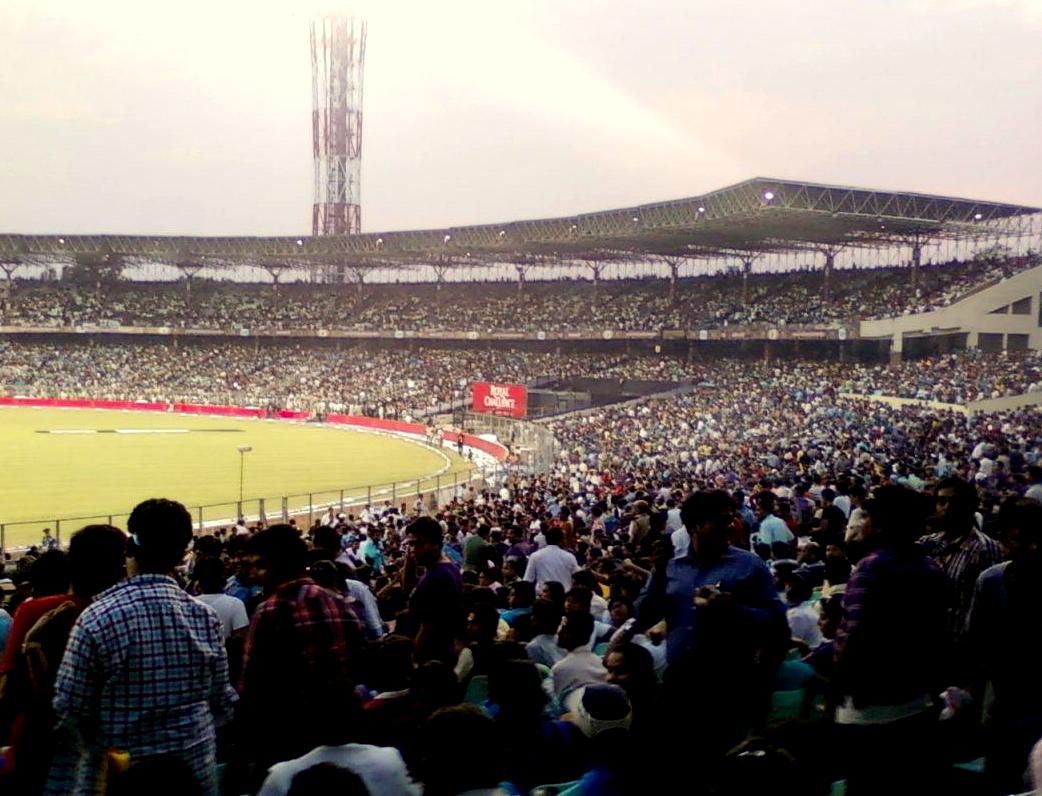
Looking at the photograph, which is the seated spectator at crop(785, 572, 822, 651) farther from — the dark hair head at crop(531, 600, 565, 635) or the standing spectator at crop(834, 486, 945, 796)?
the standing spectator at crop(834, 486, 945, 796)

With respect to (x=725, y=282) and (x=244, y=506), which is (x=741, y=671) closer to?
(x=244, y=506)

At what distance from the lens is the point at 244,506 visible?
31.6 metres

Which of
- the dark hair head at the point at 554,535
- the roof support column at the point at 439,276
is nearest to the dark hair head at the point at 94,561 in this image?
the dark hair head at the point at 554,535

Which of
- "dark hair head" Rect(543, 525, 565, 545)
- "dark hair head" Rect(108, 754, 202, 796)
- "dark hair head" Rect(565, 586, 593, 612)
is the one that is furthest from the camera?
"dark hair head" Rect(543, 525, 565, 545)

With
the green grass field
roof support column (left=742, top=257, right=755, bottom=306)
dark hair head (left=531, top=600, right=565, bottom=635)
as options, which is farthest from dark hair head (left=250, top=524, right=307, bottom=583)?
roof support column (left=742, top=257, right=755, bottom=306)

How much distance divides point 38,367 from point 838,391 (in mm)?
64363

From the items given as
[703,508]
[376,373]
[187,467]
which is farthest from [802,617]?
[376,373]

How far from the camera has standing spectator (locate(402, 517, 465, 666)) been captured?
548cm

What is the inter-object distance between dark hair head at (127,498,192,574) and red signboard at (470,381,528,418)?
51493 mm

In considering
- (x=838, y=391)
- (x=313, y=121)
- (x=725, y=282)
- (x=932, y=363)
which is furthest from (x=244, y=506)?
(x=313, y=121)

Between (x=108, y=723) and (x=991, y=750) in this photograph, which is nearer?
(x=108, y=723)

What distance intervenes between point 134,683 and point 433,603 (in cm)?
208

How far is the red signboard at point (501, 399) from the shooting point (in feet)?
184

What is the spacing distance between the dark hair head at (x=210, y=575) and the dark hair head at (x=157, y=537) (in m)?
3.28
